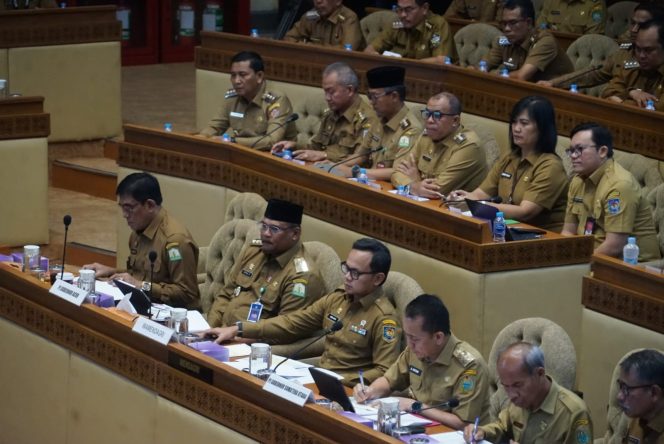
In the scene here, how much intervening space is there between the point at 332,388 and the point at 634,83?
359 centimetres

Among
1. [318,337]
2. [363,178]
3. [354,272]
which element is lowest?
[318,337]

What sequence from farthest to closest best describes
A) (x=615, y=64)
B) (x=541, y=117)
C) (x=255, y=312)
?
1. (x=615, y=64)
2. (x=541, y=117)
3. (x=255, y=312)

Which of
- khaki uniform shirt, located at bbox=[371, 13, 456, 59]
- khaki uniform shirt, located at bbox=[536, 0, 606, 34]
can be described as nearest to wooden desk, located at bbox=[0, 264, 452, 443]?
khaki uniform shirt, located at bbox=[371, 13, 456, 59]

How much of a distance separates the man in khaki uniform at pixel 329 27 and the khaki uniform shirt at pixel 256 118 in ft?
3.70

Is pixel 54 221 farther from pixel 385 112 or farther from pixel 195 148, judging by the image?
pixel 385 112

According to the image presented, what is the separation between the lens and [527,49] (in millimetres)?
8602

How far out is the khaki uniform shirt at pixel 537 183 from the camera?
21.9ft

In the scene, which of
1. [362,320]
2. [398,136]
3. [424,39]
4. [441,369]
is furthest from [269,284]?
[424,39]

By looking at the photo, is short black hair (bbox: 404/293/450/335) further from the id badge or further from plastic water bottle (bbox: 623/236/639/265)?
the id badge

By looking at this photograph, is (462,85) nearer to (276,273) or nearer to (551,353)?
(276,273)

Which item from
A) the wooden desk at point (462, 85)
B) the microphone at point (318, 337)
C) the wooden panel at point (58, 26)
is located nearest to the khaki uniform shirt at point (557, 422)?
the microphone at point (318, 337)

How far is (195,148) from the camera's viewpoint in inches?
315

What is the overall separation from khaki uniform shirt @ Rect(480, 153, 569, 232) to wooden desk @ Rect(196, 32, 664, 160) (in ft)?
2.23

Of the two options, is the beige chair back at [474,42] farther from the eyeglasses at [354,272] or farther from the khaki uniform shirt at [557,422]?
the khaki uniform shirt at [557,422]
